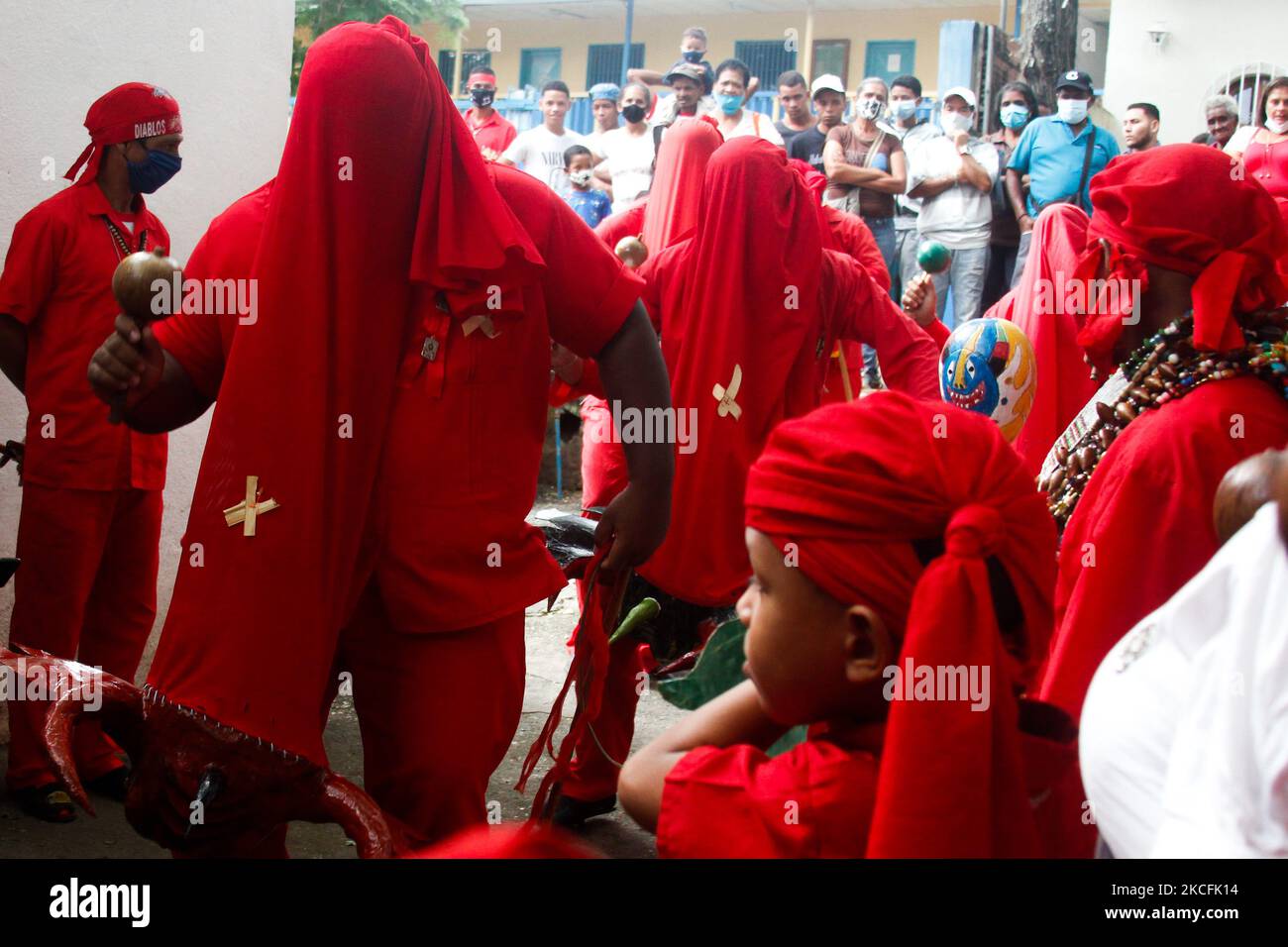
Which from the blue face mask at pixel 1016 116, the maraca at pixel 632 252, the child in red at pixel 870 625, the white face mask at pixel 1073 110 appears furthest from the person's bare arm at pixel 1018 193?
the child in red at pixel 870 625

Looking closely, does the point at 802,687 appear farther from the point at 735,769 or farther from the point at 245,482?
the point at 245,482

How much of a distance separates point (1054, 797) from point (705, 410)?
2860 mm

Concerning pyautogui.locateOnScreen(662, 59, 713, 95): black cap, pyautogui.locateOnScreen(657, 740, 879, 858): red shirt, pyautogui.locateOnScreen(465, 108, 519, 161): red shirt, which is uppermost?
pyautogui.locateOnScreen(662, 59, 713, 95): black cap

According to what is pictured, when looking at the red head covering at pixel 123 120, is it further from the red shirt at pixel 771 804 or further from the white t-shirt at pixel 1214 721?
the white t-shirt at pixel 1214 721

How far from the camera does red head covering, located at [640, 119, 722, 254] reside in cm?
548

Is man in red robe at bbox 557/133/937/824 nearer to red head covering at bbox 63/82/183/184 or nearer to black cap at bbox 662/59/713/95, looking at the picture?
red head covering at bbox 63/82/183/184

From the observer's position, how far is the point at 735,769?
1.86m

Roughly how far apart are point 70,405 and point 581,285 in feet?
8.14

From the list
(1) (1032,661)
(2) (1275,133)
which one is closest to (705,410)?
(1) (1032,661)

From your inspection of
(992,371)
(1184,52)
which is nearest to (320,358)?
(992,371)

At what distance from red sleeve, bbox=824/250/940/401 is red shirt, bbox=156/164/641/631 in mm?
2104

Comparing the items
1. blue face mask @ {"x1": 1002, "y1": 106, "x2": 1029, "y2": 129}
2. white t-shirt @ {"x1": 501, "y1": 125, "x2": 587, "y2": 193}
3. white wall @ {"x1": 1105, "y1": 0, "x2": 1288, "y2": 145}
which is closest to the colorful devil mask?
blue face mask @ {"x1": 1002, "y1": 106, "x2": 1029, "y2": 129}

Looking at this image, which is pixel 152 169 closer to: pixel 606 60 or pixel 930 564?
pixel 930 564

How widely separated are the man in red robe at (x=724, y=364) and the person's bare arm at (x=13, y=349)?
2181 mm
